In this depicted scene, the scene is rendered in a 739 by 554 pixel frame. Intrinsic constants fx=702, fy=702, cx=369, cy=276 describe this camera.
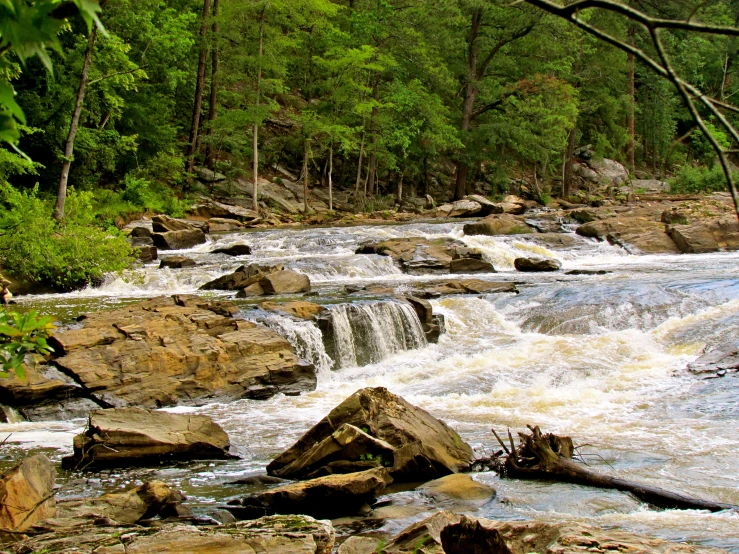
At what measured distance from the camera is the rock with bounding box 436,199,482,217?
97.6ft

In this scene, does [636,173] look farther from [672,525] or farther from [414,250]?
[672,525]

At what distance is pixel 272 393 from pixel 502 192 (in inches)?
1206

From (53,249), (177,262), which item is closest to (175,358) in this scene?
(53,249)

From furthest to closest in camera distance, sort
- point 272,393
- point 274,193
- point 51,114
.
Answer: point 274,193 < point 51,114 < point 272,393

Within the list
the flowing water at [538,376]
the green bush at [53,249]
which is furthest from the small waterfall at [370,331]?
the green bush at [53,249]

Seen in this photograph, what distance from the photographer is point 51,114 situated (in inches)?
826

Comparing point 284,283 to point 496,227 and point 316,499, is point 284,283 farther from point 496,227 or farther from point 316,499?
point 496,227

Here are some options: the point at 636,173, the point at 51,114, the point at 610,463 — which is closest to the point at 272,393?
the point at 610,463

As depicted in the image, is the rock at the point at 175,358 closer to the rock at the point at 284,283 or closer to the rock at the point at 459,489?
the rock at the point at 284,283

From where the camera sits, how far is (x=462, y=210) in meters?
29.9

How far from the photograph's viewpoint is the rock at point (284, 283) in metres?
14.3

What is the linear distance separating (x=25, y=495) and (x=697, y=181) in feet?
121

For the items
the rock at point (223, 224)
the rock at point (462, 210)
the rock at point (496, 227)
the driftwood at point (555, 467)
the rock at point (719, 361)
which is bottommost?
the driftwood at point (555, 467)

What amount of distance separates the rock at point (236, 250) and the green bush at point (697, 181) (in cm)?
2533
